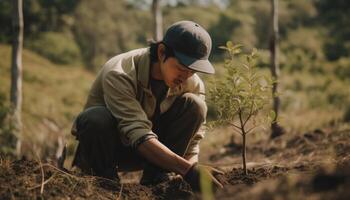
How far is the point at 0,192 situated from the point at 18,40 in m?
3.39

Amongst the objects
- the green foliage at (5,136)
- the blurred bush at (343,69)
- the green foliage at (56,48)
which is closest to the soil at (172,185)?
the green foliage at (5,136)

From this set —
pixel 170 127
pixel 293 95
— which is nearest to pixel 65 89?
pixel 293 95

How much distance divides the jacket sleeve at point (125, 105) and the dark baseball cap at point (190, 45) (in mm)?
366

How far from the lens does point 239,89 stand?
289 centimetres

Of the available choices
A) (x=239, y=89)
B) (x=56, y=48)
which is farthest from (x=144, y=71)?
(x=56, y=48)

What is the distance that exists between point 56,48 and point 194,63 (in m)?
24.8

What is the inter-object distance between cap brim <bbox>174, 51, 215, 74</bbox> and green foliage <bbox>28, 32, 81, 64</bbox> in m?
24.1

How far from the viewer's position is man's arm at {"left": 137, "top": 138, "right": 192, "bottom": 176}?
105 inches

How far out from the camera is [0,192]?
2.27 m

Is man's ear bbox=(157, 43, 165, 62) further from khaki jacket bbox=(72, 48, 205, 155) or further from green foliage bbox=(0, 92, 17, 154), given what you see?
green foliage bbox=(0, 92, 17, 154)

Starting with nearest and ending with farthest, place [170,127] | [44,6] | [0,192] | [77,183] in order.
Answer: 1. [0,192]
2. [77,183]
3. [170,127]
4. [44,6]

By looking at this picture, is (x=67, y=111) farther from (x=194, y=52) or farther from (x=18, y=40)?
(x=194, y=52)

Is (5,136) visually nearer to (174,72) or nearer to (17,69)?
(17,69)

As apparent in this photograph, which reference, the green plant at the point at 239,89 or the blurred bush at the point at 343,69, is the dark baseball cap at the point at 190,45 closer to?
the green plant at the point at 239,89
